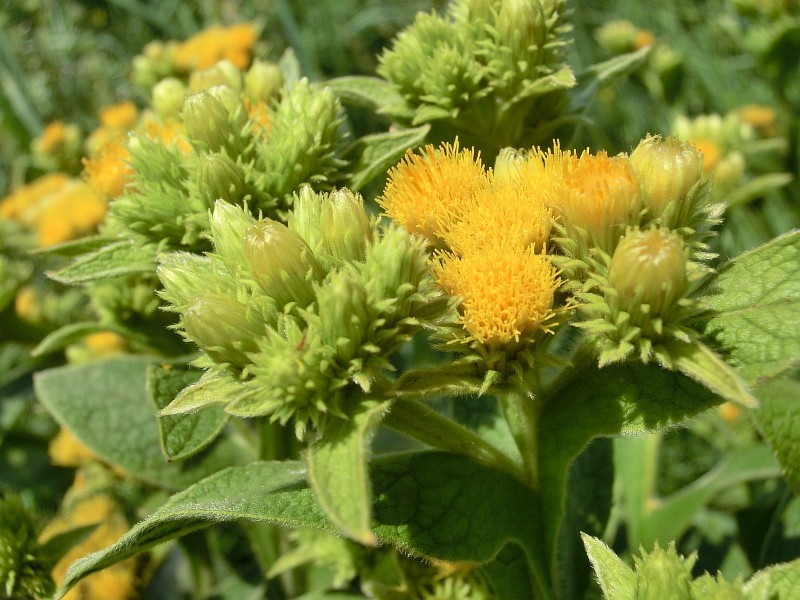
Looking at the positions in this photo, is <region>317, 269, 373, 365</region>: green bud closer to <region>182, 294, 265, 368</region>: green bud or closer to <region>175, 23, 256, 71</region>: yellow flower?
<region>182, 294, 265, 368</region>: green bud

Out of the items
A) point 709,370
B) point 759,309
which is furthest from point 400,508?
point 759,309

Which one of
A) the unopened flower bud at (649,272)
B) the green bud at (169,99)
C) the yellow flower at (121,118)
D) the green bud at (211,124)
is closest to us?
A: the unopened flower bud at (649,272)

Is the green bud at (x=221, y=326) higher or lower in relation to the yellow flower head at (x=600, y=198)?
lower

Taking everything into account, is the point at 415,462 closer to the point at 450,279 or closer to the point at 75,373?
the point at 450,279

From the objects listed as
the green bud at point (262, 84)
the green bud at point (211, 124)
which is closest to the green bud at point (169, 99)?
the green bud at point (262, 84)

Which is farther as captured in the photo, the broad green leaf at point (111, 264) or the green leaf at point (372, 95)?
the green leaf at point (372, 95)

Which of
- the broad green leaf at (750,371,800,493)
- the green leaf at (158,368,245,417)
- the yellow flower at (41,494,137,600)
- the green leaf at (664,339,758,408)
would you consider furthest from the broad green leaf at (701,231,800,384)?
the yellow flower at (41,494,137,600)

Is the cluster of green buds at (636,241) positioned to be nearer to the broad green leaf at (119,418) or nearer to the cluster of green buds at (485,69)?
the cluster of green buds at (485,69)
